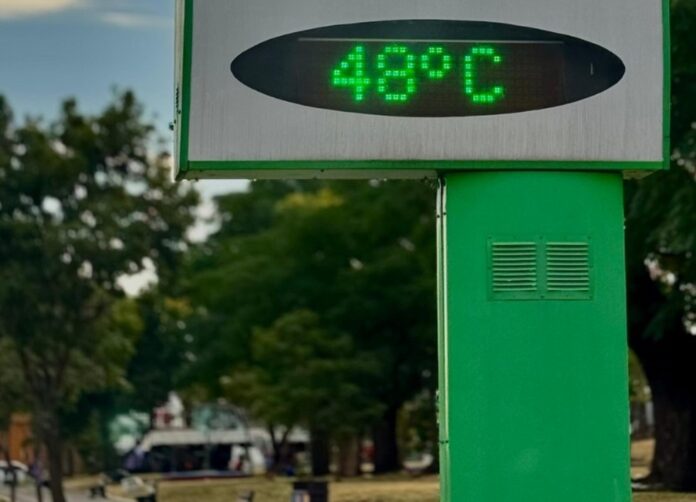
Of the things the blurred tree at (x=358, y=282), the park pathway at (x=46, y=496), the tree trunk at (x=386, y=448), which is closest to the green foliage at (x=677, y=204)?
the blurred tree at (x=358, y=282)

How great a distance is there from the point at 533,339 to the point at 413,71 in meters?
1.93

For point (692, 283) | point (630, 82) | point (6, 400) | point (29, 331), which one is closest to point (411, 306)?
point (6, 400)

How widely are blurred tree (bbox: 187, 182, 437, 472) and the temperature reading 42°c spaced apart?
104ft

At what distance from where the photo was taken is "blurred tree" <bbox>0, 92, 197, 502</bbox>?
34.8m

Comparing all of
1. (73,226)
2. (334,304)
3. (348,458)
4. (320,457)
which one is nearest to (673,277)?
(73,226)

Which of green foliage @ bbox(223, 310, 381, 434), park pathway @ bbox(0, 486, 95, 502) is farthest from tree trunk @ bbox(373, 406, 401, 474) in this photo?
park pathway @ bbox(0, 486, 95, 502)

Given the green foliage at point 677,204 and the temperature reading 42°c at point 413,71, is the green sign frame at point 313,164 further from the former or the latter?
the green foliage at point 677,204

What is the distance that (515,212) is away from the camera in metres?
11.2

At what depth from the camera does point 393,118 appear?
10953 mm

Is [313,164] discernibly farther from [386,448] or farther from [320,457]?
[320,457]

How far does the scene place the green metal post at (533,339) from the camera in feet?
36.1

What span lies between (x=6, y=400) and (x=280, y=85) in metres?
33.9

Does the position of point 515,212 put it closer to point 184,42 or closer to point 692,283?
point 184,42

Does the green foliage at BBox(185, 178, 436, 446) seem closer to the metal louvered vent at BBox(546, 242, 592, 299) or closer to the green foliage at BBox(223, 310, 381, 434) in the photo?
the green foliage at BBox(223, 310, 381, 434)
